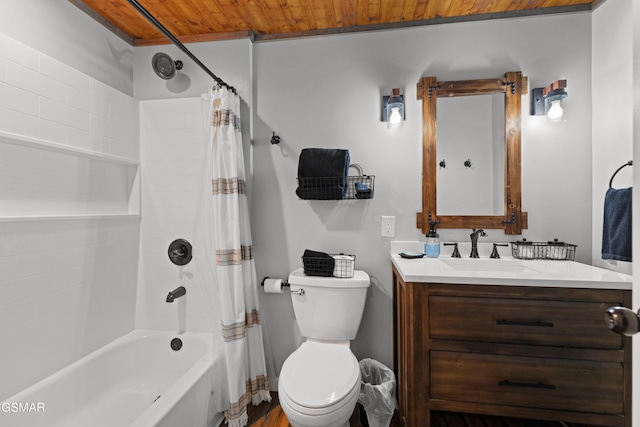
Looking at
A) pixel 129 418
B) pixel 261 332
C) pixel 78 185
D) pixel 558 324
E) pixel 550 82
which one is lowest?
pixel 129 418

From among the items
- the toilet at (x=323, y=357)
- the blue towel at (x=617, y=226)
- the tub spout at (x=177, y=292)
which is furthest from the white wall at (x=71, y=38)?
the blue towel at (x=617, y=226)

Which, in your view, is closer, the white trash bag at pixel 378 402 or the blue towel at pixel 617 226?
the blue towel at pixel 617 226

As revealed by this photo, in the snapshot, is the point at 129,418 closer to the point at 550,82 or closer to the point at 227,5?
the point at 227,5

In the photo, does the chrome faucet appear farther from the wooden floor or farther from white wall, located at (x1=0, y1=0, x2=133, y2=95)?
white wall, located at (x1=0, y1=0, x2=133, y2=95)

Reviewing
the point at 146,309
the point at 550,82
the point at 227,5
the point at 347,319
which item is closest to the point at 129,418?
the point at 146,309

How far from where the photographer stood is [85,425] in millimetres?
1524

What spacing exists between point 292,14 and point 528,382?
2.36 metres

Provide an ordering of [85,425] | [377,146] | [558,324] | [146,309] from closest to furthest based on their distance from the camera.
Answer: [558,324] → [85,425] → [377,146] → [146,309]

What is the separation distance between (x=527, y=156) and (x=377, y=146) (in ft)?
3.06

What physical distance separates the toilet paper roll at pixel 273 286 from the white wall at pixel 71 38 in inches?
68.3

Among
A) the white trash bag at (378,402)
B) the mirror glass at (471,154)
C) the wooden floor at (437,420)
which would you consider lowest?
the wooden floor at (437,420)

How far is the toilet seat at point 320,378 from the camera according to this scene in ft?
3.98

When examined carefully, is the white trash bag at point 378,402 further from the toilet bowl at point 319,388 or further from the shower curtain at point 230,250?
the shower curtain at point 230,250

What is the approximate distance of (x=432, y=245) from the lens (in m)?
1.79
